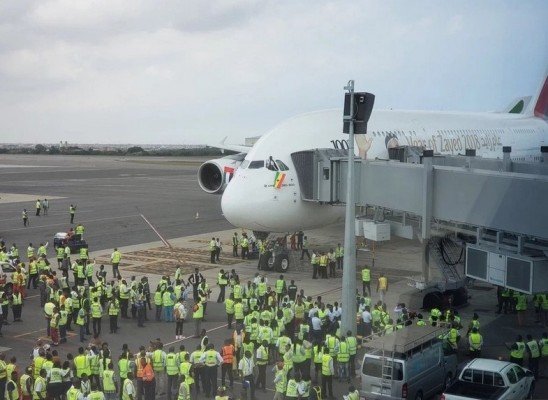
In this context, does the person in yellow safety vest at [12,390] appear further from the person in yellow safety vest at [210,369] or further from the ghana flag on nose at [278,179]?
the ghana flag on nose at [278,179]

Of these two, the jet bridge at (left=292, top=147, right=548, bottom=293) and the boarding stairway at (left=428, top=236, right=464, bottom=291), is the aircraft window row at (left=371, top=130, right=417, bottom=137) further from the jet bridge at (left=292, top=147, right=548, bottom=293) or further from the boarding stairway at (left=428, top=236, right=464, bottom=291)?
the boarding stairway at (left=428, top=236, right=464, bottom=291)

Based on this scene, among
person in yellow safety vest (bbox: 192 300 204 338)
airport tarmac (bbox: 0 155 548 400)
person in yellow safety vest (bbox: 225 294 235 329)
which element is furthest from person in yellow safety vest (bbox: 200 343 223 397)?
person in yellow safety vest (bbox: 225 294 235 329)

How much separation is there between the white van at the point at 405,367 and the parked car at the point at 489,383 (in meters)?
0.79

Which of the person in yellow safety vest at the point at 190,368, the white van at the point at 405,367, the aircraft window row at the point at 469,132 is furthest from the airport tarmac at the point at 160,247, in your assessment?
the aircraft window row at the point at 469,132

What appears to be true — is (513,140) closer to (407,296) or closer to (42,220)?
(407,296)

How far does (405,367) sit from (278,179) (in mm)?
13879

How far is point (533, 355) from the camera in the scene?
58.1 ft

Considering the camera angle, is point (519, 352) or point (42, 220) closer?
point (519, 352)

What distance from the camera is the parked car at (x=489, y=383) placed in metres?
15.0

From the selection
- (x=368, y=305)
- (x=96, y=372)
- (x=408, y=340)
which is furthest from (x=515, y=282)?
(x=96, y=372)

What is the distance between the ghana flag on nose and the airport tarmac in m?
4.10

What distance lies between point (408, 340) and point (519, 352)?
11.1ft

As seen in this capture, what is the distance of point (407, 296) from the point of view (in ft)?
85.4

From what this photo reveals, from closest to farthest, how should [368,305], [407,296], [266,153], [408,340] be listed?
1. [408,340]
2. [368,305]
3. [407,296]
4. [266,153]
